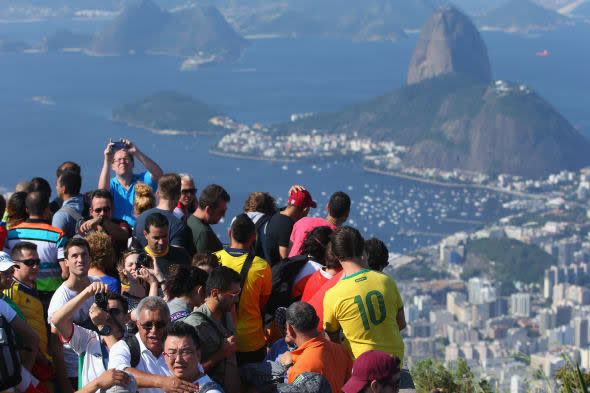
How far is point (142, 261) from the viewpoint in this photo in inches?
216

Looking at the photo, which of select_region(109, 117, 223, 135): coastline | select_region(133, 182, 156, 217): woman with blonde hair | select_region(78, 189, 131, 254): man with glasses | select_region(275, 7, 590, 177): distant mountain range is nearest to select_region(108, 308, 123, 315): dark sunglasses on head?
select_region(78, 189, 131, 254): man with glasses

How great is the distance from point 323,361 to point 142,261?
1604 millimetres

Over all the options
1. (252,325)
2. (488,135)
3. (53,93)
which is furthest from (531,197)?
(252,325)

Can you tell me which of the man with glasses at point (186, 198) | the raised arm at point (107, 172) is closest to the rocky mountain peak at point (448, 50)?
the raised arm at point (107, 172)

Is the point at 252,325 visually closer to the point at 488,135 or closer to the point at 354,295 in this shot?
the point at 354,295

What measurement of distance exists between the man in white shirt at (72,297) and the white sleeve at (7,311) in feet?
1.32

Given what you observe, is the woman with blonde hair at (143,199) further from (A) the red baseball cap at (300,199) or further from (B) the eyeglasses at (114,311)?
(B) the eyeglasses at (114,311)

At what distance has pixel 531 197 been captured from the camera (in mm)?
128375

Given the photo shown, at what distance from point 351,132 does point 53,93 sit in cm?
5883

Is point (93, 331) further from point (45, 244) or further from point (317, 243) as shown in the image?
point (317, 243)

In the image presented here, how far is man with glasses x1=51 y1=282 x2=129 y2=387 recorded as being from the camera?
4656 mm

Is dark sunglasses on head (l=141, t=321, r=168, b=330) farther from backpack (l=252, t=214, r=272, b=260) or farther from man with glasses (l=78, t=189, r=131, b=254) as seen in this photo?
backpack (l=252, t=214, r=272, b=260)

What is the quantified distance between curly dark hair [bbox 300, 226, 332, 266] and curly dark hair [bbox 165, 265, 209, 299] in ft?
3.80

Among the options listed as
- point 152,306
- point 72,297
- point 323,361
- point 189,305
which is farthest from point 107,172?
point 323,361
